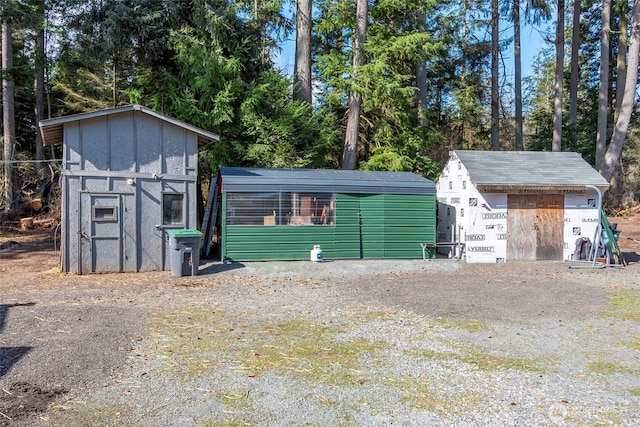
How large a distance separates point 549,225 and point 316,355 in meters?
10.9

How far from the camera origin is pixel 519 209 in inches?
521

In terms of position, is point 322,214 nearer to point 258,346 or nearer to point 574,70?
point 258,346

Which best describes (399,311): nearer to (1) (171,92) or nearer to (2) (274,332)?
(2) (274,332)

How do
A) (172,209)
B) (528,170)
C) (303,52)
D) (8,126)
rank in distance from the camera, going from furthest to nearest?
(8,126) < (303,52) < (528,170) < (172,209)

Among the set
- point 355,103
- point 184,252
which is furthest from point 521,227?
point 184,252

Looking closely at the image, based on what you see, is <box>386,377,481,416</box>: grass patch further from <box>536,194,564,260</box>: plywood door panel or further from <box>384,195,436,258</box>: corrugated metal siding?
<box>536,194,564,260</box>: plywood door panel

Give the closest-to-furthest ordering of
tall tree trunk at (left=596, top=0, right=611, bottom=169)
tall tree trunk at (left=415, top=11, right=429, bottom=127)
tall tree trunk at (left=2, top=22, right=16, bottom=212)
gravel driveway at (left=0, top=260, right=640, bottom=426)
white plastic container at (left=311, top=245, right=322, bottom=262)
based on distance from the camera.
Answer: gravel driveway at (left=0, top=260, right=640, bottom=426) → white plastic container at (left=311, top=245, right=322, bottom=262) → tall tree trunk at (left=2, top=22, right=16, bottom=212) → tall tree trunk at (left=415, top=11, right=429, bottom=127) → tall tree trunk at (left=596, top=0, right=611, bottom=169)

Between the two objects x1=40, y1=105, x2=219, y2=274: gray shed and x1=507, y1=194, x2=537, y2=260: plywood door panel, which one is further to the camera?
x1=507, y1=194, x2=537, y2=260: plywood door panel

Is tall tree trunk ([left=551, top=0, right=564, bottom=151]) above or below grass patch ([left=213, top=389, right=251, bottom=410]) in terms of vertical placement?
above

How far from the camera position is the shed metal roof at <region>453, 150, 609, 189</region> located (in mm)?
12859

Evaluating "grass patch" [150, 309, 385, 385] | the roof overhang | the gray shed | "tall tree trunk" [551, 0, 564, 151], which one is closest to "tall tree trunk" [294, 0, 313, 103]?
the gray shed

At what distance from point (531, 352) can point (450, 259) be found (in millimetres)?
8471

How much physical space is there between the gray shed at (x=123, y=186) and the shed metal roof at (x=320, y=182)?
1.32 metres

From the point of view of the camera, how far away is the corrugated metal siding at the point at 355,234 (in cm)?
1193
